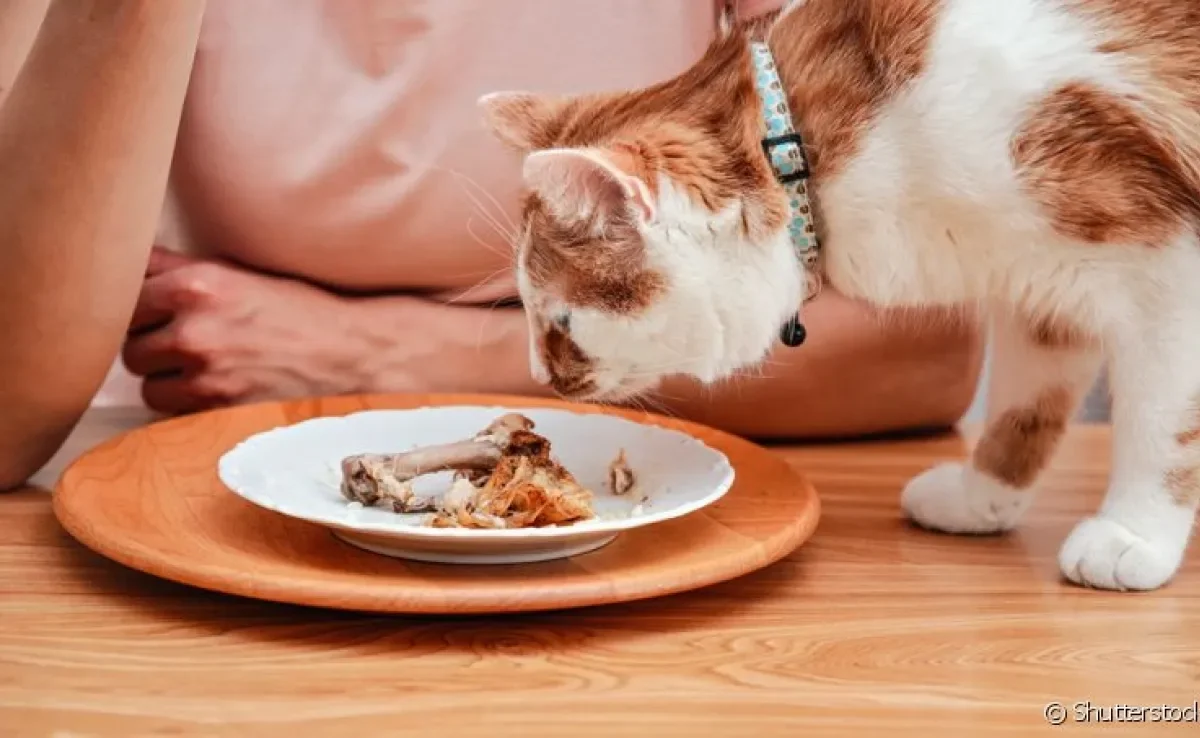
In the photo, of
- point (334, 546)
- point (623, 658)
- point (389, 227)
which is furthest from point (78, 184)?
point (623, 658)

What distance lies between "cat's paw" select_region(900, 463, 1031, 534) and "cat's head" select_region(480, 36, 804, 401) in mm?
210

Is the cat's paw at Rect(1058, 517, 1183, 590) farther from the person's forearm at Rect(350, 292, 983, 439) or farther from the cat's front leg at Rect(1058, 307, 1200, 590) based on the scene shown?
the person's forearm at Rect(350, 292, 983, 439)

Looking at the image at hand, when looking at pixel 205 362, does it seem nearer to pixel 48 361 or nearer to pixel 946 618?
pixel 48 361

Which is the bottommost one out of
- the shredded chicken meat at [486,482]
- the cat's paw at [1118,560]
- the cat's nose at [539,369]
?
the cat's paw at [1118,560]

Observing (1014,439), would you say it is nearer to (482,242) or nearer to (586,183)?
(586,183)

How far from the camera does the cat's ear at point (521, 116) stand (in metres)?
1.08

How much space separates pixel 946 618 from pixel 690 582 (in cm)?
19

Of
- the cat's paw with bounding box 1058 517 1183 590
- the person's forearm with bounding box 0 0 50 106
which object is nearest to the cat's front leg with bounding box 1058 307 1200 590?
the cat's paw with bounding box 1058 517 1183 590

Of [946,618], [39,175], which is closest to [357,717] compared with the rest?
[946,618]

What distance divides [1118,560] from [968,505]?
0.16 meters

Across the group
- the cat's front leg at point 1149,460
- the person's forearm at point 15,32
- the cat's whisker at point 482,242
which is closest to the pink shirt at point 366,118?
the cat's whisker at point 482,242

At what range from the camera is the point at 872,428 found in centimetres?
146

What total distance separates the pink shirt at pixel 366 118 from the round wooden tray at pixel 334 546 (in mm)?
338

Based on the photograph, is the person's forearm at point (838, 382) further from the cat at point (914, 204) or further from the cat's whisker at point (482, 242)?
the cat at point (914, 204)
